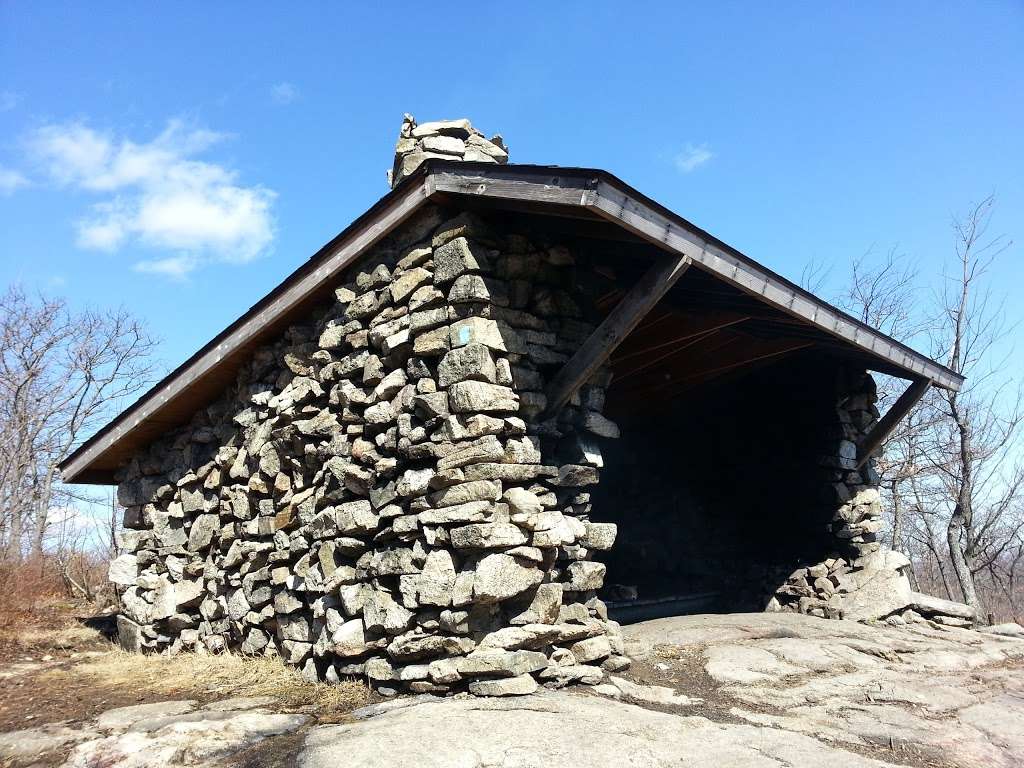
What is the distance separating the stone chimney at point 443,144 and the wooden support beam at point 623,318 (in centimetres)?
367

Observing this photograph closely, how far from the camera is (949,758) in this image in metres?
3.96

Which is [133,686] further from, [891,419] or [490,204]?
[891,419]

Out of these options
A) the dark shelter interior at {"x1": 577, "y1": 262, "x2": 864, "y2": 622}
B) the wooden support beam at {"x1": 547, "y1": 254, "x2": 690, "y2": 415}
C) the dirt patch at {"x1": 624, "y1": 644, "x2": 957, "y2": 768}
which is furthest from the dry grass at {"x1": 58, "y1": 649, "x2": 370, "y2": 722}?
the dark shelter interior at {"x1": 577, "y1": 262, "x2": 864, "y2": 622}

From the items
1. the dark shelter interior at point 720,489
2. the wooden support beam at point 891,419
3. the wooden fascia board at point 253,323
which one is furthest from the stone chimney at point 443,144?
the wooden support beam at point 891,419

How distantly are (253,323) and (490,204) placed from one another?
256cm

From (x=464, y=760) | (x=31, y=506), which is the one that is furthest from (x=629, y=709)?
(x=31, y=506)

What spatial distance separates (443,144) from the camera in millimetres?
8047

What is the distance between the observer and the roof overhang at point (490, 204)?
461 cm

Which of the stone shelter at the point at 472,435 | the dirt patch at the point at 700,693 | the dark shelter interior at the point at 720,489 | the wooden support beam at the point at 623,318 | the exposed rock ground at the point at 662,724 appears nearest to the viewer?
the exposed rock ground at the point at 662,724

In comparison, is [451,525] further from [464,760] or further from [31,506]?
[31,506]

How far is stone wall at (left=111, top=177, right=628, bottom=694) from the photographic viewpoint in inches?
183

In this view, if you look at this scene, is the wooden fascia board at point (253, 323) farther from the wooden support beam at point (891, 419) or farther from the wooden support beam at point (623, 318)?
the wooden support beam at point (891, 419)

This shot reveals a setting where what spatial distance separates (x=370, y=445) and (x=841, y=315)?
4.12 m

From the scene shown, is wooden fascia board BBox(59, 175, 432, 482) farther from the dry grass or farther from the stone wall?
the dry grass
